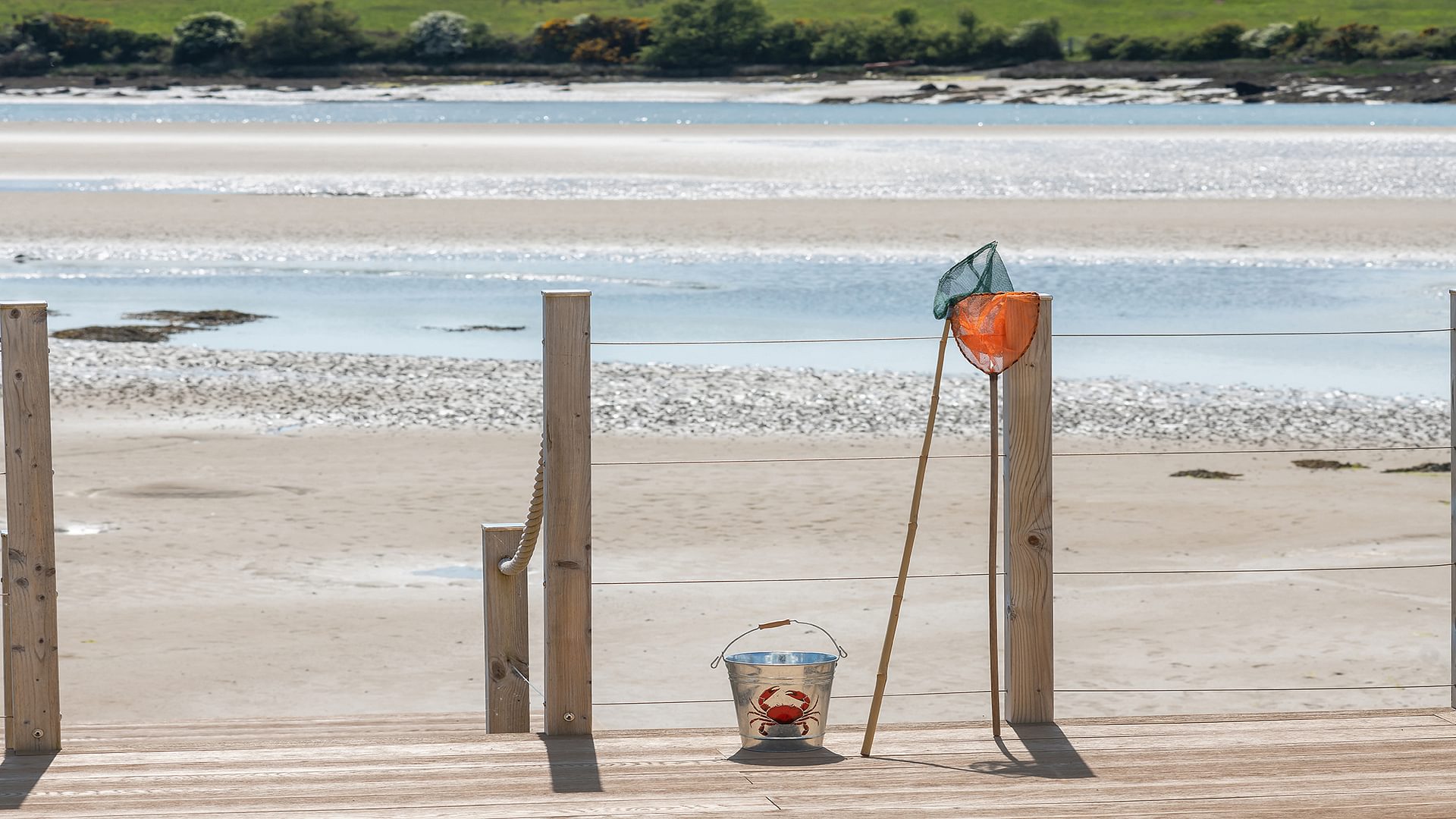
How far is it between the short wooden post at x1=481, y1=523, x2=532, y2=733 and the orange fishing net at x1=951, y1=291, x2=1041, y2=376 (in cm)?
168

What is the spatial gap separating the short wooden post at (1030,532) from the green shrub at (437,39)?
111 meters

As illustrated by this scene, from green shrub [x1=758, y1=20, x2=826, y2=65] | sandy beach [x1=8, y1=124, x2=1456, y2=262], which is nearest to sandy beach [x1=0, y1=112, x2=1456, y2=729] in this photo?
sandy beach [x1=8, y1=124, x2=1456, y2=262]

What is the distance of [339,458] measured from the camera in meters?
11.8

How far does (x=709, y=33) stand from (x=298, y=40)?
80.6ft

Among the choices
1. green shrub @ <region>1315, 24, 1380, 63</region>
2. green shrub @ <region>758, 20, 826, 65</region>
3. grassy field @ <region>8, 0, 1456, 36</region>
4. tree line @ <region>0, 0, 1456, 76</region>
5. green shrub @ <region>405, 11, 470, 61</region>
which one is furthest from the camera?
grassy field @ <region>8, 0, 1456, 36</region>

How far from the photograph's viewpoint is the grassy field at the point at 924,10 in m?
128

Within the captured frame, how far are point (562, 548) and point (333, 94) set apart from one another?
318ft

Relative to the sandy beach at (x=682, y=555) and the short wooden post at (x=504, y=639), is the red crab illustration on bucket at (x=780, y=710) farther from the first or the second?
the sandy beach at (x=682, y=555)

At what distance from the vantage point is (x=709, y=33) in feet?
365

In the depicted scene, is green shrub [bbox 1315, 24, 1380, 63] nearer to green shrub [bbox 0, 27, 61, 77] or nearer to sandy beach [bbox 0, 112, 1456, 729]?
green shrub [bbox 0, 27, 61, 77]

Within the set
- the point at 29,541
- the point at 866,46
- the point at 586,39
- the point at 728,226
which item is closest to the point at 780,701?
the point at 29,541

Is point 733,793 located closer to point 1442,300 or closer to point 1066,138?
point 1442,300

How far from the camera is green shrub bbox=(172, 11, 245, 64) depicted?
4301 inches

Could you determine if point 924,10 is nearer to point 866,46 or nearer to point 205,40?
point 866,46
